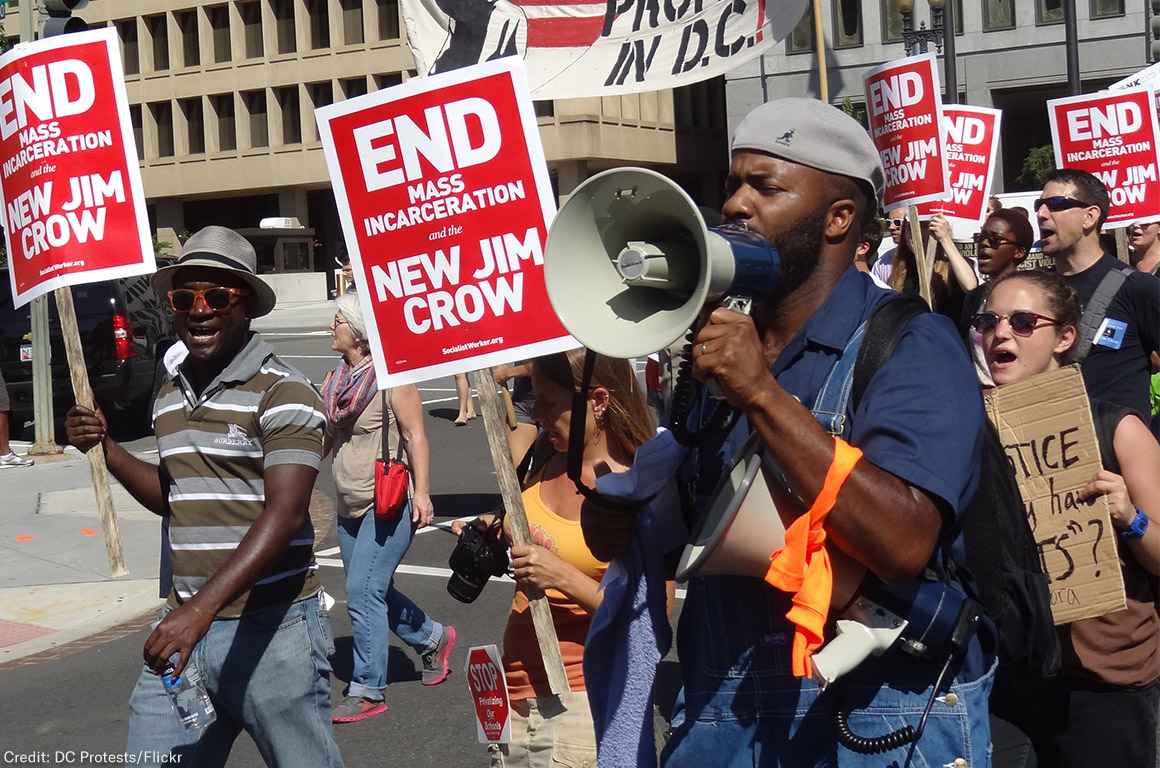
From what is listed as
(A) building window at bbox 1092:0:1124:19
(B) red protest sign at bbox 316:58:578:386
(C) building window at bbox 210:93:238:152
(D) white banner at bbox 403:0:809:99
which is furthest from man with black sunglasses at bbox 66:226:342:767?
(C) building window at bbox 210:93:238:152

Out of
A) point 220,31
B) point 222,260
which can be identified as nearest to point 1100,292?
point 222,260

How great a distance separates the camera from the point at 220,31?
56188mm

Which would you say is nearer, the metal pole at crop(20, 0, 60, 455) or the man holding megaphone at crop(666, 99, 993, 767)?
the man holding megaphone at crop(666, 99, 993, 767)

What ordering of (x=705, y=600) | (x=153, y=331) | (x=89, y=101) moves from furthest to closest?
(x=153, y=331), (x=89, y=101), (x=705, y=600)

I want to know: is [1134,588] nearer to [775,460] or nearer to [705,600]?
[705,600]

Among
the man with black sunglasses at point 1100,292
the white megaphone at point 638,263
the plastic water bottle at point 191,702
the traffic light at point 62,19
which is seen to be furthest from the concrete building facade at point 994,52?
the white megaphone at point 638,263

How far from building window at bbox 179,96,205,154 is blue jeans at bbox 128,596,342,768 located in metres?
55.9

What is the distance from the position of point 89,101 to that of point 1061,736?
166 inches

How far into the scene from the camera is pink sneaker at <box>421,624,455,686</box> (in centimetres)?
706

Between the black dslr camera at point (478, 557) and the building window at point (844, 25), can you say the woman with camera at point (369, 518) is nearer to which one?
the black dslr camera at point (478, 557)

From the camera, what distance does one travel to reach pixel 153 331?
16.9m

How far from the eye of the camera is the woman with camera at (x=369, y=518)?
259 inches

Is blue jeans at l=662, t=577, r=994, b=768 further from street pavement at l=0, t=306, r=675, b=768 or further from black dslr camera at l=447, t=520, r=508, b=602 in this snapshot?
street pavement at l=0, t=306, r=675, b=768

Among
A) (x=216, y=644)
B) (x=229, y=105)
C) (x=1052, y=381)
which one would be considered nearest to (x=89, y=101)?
(x=216, y=644)
